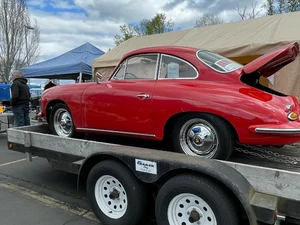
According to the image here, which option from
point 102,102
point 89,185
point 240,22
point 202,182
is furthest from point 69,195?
point 240,22

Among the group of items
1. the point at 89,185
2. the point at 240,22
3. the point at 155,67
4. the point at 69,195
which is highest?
the point at 240,22

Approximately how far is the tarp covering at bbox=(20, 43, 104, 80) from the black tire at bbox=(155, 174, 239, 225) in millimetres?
8551

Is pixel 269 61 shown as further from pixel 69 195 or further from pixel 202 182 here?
pixel 69 195

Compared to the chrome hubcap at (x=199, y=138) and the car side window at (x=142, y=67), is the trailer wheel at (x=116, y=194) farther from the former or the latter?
the car side window at (x=142, y=67)

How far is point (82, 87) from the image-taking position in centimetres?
398

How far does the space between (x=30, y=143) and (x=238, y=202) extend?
3.23m

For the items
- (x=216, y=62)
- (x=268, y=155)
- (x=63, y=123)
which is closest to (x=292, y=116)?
(x=268, y=155)

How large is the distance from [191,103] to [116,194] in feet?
4.36

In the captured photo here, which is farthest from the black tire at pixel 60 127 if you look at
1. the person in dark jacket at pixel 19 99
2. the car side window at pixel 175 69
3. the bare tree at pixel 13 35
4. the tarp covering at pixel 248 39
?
the bare tree at pixel 13 35

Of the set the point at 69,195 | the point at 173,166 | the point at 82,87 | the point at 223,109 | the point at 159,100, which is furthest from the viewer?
the point at 69,195

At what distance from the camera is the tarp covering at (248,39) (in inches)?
249

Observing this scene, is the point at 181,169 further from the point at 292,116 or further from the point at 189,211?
the point at 292,116

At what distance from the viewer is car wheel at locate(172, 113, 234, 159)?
2842mm

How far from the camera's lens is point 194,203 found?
258 cm
